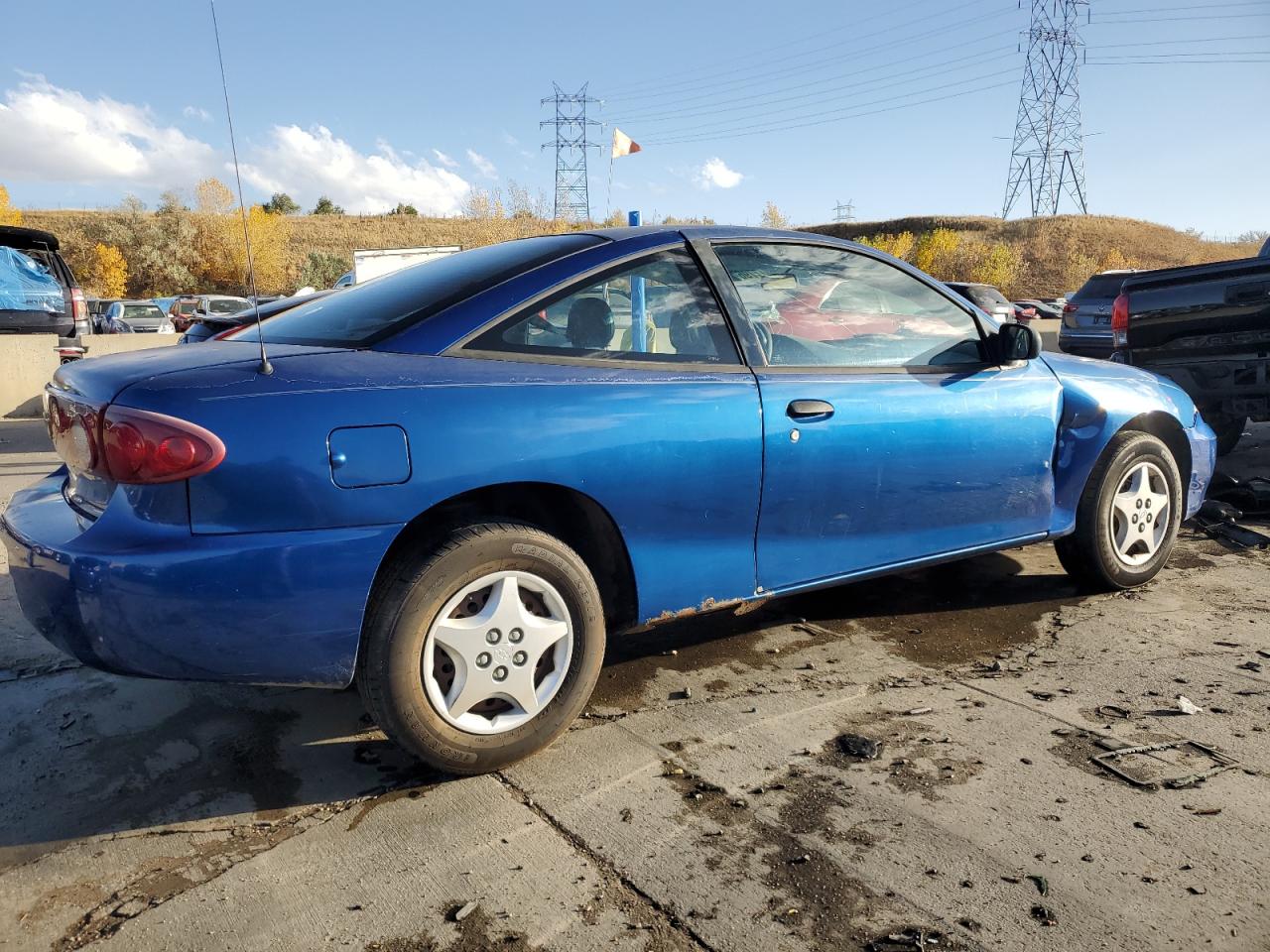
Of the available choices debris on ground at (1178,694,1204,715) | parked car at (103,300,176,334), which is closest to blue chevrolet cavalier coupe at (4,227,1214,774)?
debris on ground at (1178,694,1204,715)

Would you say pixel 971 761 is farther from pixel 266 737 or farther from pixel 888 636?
pixel 266 737

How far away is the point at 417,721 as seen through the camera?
2.49 meters

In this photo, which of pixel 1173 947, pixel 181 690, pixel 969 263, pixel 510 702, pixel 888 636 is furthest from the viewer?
pixel 969 263

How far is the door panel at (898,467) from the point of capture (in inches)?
121

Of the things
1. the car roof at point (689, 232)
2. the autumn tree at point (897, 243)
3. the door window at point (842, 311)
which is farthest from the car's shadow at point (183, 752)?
the autumn tree at point (897, 243)

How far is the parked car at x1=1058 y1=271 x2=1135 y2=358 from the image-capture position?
12992 millimetres

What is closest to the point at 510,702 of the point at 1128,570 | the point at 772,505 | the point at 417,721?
the point at 417,721

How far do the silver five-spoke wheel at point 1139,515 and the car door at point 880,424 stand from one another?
0.49m

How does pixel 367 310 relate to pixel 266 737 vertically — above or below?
above

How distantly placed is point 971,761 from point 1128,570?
193 centimetres

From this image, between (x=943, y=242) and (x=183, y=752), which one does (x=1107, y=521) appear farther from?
(x=943, y=242)

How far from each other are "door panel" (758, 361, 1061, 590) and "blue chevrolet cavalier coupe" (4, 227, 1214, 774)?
0.01m

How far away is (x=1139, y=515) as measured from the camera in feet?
13.7

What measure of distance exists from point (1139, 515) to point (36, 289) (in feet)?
37.5
